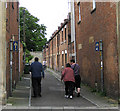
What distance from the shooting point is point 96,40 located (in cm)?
1130

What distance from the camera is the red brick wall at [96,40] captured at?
8758 millimetres

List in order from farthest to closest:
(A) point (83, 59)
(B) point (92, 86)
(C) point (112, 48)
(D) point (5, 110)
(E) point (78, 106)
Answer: (A) point (83, 59), (B) point (92, 86), (C) point (112, 48), (E) point (78, 106), (D) point (5, 110)

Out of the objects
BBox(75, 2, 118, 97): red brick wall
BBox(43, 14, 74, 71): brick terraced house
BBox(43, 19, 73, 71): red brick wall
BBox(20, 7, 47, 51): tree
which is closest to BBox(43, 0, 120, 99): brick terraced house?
BBox(75, 2, 118, 97): red brick wall

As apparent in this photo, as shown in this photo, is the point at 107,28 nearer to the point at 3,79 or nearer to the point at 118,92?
the point at 118,92

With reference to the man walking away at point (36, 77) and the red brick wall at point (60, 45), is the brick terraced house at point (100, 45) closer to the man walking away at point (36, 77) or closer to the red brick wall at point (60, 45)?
the man walking away at point (36, 77)

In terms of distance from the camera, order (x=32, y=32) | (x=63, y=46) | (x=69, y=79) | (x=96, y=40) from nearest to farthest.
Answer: (x=69, y=79) < (x=96, y=40) < (x=63, y=46) < (x=32, y=32)

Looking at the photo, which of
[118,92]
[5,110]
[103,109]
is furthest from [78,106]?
[5,110]

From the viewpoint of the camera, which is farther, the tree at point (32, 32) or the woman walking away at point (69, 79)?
the tree at point (32, 32)

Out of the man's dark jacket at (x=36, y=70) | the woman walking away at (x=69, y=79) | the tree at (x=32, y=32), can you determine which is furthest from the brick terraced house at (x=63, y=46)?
the man's dark jacket at (x=36, y=70)

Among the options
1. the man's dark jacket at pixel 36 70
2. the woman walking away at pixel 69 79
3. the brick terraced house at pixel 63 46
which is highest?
the brick terraced house at pixel 63 46

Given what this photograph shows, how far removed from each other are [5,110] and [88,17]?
8082 millimetres

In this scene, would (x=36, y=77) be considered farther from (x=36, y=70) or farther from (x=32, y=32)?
(x=32, y=32)

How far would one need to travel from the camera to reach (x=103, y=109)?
7.18 metres

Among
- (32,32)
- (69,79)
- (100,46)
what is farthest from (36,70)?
(32,32)
